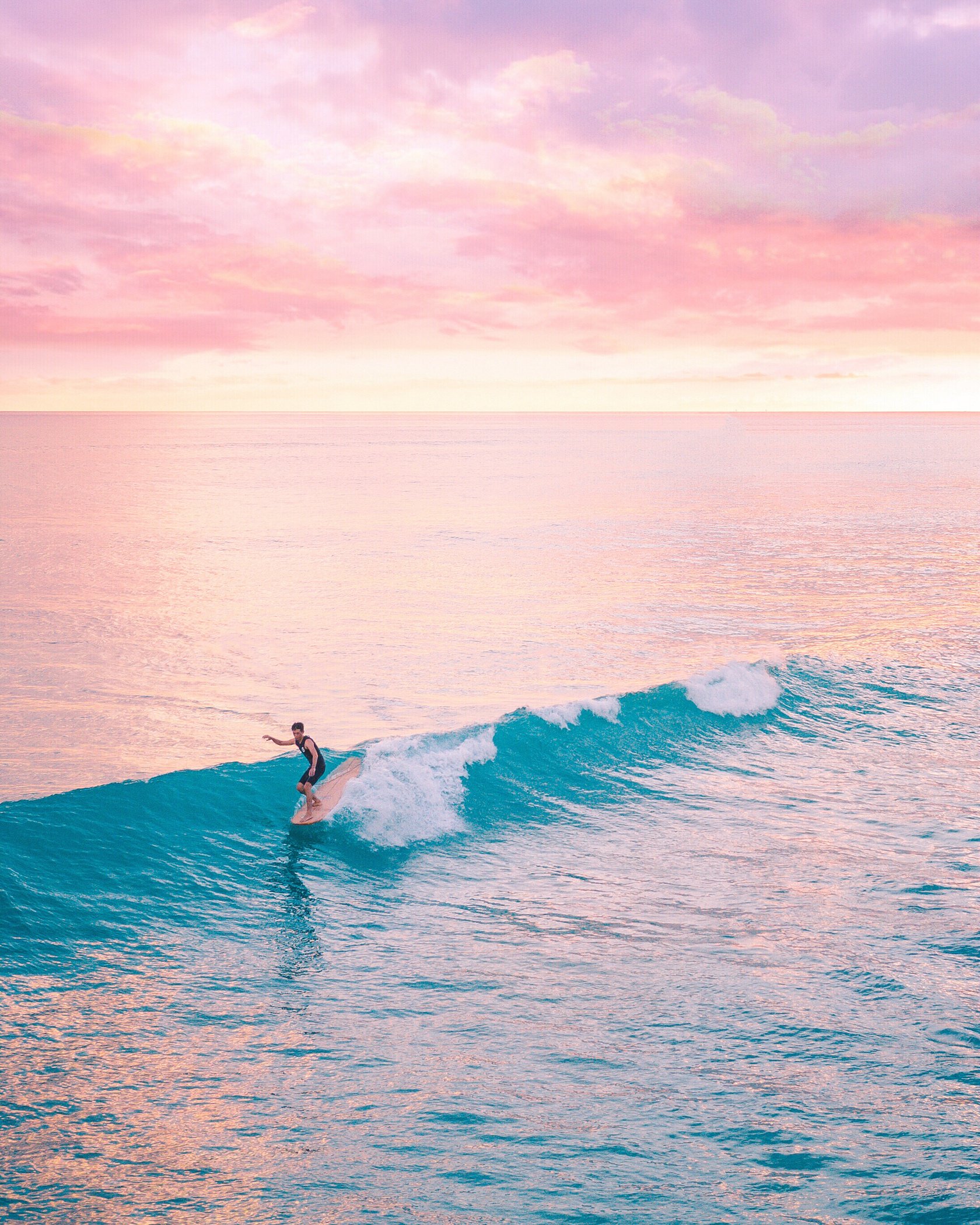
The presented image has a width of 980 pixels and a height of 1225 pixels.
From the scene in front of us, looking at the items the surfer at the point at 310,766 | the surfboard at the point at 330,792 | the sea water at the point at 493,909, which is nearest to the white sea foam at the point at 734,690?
the sea water at the point at 493,909

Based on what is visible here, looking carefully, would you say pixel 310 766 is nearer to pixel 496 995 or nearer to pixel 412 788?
pixel 412 788

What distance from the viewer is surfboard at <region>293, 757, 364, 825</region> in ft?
65.6

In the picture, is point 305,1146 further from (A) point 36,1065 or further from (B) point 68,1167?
(A) point 36,1065

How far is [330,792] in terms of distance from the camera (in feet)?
66.6

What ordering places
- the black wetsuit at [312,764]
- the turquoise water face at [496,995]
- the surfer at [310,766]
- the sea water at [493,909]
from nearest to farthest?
the turquoise water face at [496,995], the sea water at [493,909], the surfer at [310,766], the black wetsuit at [312,764]

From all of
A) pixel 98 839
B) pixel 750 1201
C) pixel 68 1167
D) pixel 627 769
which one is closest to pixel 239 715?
pixel 98 839

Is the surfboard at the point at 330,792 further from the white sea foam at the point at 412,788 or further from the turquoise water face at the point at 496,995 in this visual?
the turquoise water face at the point at 496,995

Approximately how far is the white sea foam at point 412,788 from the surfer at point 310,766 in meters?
0.66

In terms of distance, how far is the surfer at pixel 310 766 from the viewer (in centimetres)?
1900

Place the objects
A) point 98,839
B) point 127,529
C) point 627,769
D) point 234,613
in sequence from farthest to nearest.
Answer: point 127,529 < point 234,613 < point 627,769 < point 98,839

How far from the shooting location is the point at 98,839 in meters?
18.3

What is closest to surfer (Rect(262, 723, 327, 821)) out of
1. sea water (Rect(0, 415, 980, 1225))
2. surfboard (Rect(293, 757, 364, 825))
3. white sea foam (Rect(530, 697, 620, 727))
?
surfboard (Rect(293, 757, 364, 825))

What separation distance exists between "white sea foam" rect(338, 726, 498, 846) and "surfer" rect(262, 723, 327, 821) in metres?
0.66

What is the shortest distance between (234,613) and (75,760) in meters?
16.4
